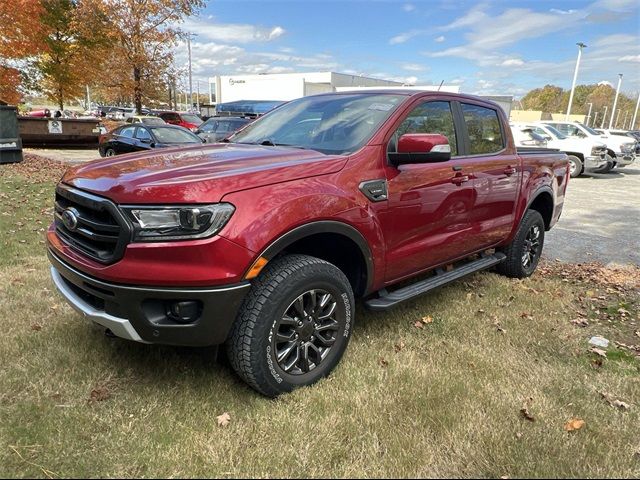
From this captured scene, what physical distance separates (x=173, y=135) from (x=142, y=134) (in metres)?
1.28

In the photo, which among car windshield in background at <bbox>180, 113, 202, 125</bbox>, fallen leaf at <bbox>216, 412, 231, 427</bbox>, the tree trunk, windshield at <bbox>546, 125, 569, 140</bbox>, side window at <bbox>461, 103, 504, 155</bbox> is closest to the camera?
fallen leaf at <bbox>216, 412, 231, 427</bbox>

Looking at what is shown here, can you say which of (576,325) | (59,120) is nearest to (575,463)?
(576,325)

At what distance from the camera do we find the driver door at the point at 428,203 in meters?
3.32

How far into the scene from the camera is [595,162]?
52.7 ft

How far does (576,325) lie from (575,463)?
6.67 ft

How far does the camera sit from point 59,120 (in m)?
18.4

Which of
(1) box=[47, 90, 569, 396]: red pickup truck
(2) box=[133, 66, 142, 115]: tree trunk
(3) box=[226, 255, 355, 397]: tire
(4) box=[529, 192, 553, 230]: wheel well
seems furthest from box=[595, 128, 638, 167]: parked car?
(2) box=[133, 66, 142, 115]: tree trunk

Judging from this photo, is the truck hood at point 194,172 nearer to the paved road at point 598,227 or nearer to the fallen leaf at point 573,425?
the fallen leaf at point 573,425

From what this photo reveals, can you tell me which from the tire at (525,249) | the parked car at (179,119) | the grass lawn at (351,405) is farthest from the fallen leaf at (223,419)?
the parked car at (179,119)

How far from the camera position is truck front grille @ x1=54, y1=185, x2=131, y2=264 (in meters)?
2.43

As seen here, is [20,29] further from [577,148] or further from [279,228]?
[577,148]

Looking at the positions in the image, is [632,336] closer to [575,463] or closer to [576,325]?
[576,325]

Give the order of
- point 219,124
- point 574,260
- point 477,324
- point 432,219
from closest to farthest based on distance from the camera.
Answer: point 432,219, point 477,324, point 574,260, point 219,124

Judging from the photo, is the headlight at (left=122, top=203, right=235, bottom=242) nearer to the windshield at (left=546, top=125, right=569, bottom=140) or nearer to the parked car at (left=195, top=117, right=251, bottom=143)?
the parked car at (left=195, top=117, right=251, bottom=143)
